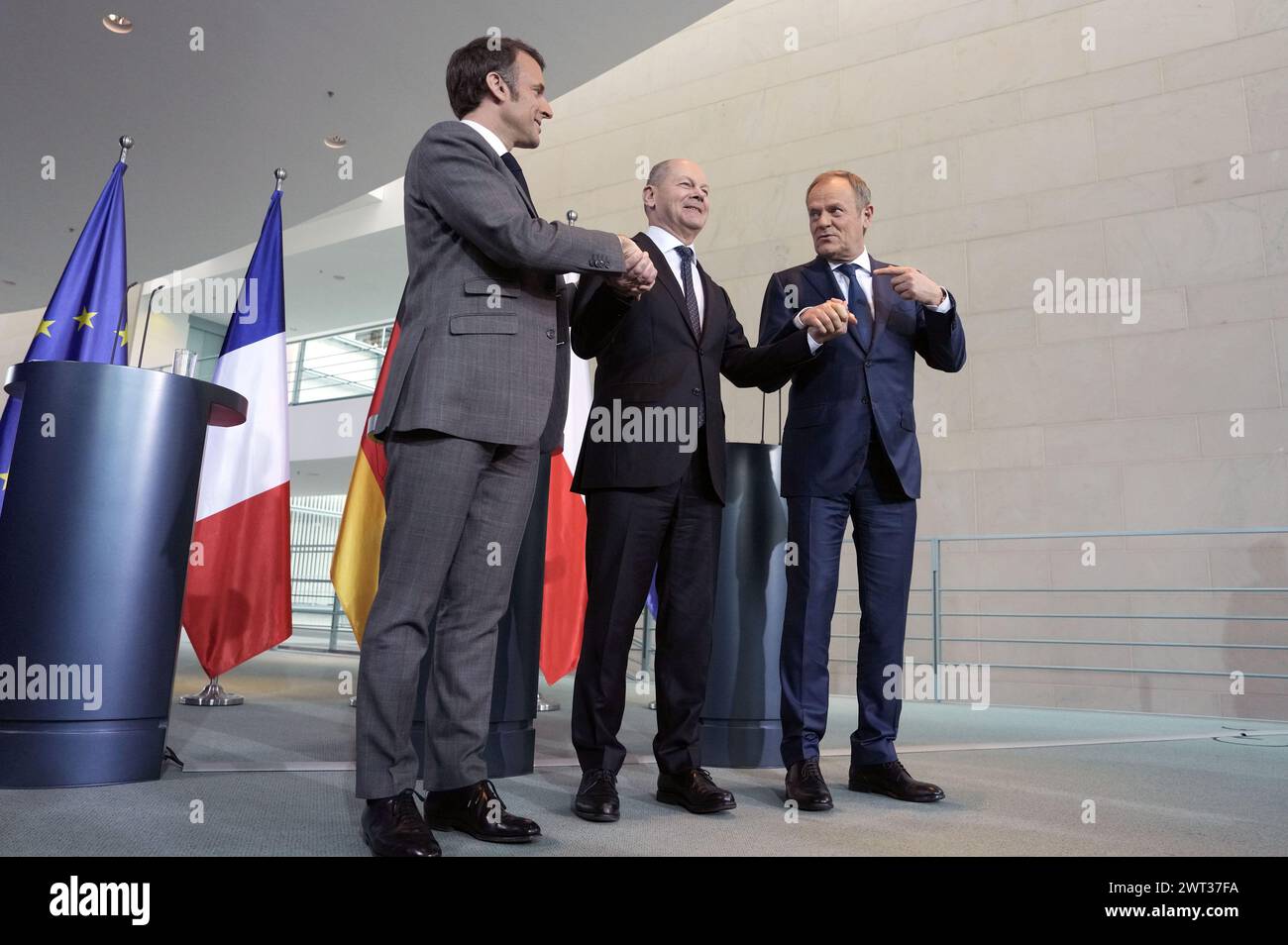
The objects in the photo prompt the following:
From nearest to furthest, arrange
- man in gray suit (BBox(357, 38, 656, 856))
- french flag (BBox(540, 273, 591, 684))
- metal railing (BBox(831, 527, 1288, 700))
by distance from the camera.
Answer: man in gray suit (BBox(357, 38, 656, 856)) < french flag (BBox(540, 273, 591, 684)) < metal railing (BBox(831, 527, 1288, 700))

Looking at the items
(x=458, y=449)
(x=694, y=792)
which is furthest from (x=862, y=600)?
(x=458, y=449)

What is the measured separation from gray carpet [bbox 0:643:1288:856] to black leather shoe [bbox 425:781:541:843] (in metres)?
0.03

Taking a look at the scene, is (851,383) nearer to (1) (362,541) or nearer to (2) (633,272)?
(2) (633,272)

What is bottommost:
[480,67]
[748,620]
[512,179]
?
[748,620]

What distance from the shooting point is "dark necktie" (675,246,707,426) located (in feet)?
7.23

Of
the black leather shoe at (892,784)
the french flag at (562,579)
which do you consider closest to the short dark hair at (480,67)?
the black leather shoe at (892,784)

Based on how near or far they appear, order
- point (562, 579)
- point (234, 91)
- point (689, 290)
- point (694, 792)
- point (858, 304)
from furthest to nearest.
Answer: point (234, 91)
point (562, 579)
point (858, 304)
point (689, 290)
point (694, 792)

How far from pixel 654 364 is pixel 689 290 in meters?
0.24

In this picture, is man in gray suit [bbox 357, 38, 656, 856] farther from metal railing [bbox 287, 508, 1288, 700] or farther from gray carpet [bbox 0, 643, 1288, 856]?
metal railing [bbox 287, 508, 1288, 700]

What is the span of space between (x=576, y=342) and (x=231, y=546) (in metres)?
2.31

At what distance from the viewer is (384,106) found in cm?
502

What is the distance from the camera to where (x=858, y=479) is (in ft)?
7.45

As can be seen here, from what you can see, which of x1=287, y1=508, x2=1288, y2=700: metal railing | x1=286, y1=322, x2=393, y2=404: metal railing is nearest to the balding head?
x1=287, y1=508, x2=1288, y2=700: metal railing

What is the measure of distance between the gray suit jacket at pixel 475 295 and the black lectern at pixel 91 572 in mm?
831
